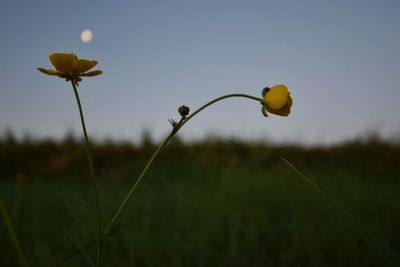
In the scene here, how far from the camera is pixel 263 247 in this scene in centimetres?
195

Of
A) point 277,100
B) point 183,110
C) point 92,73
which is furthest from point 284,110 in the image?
point 92,73

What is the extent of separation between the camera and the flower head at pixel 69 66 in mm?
619

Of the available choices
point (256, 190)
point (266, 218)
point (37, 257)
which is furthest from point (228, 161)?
point (37, 257)

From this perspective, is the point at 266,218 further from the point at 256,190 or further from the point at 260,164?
the point at 260,164

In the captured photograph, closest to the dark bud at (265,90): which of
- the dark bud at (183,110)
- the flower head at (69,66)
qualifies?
the dark bud at (183,110)

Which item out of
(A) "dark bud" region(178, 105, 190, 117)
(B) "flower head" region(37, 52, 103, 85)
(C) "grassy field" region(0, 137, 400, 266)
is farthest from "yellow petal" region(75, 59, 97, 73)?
(C) "grassy field" region(0, 137, 400, 266)

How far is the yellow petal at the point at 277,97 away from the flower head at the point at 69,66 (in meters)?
0.27

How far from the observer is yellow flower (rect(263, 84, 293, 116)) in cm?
58

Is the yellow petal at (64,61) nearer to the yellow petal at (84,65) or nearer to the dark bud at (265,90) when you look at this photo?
the yellow petal at (84,65)

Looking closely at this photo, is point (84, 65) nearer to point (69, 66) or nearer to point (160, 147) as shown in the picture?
point (69, 66)

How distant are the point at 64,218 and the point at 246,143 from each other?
275 centimetres

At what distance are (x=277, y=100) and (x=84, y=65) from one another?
12.2 inches

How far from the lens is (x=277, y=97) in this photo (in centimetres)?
58

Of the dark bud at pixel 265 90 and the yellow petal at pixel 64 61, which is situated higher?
the yellow petal at pixel 64 61
